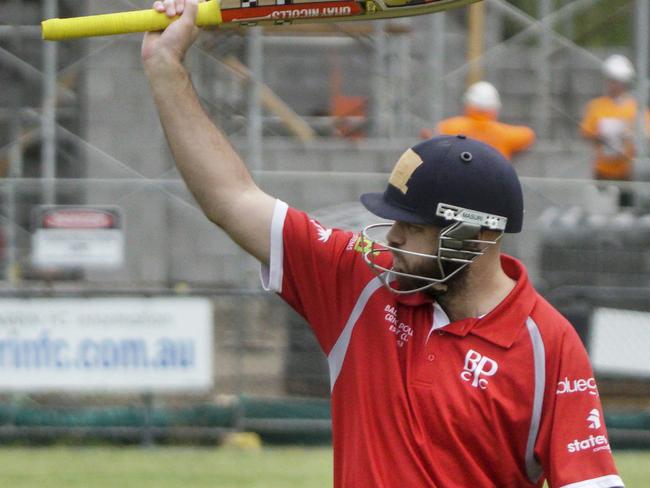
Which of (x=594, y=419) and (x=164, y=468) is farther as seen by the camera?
(x=164, y=468)

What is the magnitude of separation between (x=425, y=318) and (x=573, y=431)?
0.53 metres

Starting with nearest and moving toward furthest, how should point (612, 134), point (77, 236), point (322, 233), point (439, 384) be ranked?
point (439, 384) < point (322, 233) < point (77, 236) < point (612, 134)

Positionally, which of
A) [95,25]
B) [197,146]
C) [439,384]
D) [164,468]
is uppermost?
[95,25]

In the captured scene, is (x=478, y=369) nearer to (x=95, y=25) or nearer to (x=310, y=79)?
(x=95, y=25)

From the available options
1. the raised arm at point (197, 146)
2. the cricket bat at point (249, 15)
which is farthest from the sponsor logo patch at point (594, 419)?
the cricket bat at point (249, 15)

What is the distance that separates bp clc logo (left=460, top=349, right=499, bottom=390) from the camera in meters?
3.94

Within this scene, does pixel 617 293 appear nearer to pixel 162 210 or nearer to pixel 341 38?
pixel 162 210

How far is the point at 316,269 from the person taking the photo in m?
4.14

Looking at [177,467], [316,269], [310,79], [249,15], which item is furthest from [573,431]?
[310,79]

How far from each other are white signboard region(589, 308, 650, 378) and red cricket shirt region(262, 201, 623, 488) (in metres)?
6.48

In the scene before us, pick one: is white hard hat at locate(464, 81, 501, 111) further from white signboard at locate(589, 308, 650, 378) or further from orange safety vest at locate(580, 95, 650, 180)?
white signboard at locate(589, 308, 650, 378)

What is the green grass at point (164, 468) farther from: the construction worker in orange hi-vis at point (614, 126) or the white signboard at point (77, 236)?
the construction worker in orange hi-vis at point (614, 126)

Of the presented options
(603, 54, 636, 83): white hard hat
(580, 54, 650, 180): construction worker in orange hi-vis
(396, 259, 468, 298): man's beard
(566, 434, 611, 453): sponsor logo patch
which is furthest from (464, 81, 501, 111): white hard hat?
(566, 434, 611, 453): sponsor logo patch

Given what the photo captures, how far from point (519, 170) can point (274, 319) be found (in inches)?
131
